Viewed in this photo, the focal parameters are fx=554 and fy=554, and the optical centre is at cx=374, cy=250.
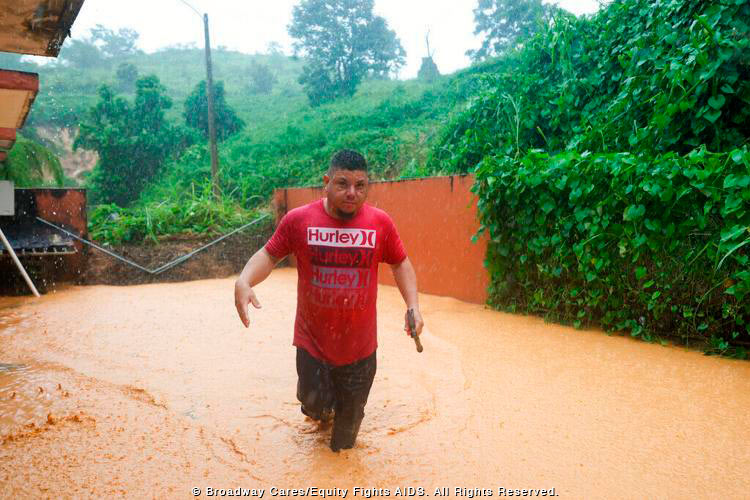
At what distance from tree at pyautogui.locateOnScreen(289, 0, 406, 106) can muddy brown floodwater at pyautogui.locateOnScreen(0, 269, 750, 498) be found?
28.1 metres

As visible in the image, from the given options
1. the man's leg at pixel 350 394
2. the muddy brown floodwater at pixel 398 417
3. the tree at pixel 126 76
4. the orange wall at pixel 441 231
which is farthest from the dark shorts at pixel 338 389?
the tree at pixel 126 76

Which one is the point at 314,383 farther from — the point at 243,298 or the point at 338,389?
the point at 243,298

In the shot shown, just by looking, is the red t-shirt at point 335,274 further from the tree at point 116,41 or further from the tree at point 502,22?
the tree at point 116,41

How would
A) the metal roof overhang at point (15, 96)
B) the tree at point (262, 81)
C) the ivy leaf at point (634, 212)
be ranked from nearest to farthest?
the metal roof overhang at point (15, 96), the ivy leaf at point (634, 212), the tree at point (262, 81)

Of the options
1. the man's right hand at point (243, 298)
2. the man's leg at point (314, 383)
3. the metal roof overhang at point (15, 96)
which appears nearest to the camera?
the man's right hand at point (243, 298)

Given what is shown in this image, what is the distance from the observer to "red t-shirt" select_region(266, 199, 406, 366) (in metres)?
2.81

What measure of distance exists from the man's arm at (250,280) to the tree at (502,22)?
28.8 metres

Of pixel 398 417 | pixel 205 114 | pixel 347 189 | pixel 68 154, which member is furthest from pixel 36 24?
pixel 68 154

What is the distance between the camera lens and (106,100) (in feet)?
84.0

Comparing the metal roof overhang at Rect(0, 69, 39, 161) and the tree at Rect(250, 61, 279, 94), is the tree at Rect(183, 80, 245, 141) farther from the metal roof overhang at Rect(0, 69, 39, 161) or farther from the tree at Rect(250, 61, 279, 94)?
the metal roof overhang at Rect(0, 69, 39, 161)

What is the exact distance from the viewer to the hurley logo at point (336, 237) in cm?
281

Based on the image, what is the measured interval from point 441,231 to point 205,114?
77.4 feet

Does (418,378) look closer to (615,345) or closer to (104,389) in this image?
(615,345)

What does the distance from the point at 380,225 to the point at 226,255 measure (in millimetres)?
8739
